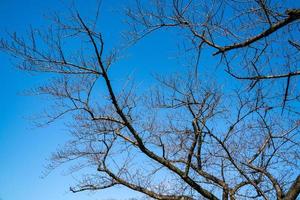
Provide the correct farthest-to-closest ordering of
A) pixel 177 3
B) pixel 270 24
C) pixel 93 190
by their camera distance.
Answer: pixel 93 190 < pixel 177 3 < pixel 270 24

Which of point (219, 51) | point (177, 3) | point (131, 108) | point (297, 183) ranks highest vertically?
point (131, 108)

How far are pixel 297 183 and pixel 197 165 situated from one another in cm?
509

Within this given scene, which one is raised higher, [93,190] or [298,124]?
[93,190]

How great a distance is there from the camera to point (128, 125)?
9398 millimetres

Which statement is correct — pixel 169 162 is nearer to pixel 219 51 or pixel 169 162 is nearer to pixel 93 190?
pixel 93 190

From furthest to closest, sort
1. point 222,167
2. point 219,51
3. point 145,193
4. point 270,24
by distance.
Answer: point 145,193, point 222,167, point 219,51, point 270,24

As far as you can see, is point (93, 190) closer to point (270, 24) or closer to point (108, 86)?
point (108, 86)

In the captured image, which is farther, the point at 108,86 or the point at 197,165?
the point at 197,165

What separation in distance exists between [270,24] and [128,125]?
18.4 feet

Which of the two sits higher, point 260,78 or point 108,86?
point 108,86

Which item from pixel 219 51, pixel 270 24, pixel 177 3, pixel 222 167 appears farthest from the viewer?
pixel 222 167

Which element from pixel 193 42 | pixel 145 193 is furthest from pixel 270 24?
pixel 145 193

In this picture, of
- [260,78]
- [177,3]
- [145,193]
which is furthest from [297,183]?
[145,193]

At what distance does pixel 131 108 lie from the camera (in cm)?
1005
